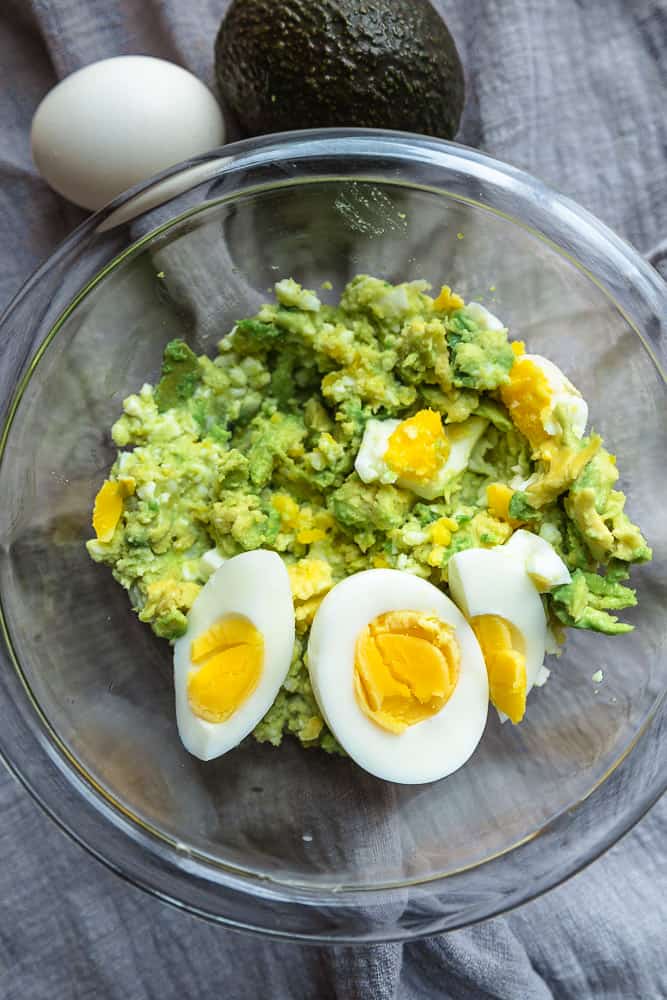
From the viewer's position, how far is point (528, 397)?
1.37 metres

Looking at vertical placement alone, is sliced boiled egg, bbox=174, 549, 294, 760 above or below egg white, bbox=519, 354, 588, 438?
below

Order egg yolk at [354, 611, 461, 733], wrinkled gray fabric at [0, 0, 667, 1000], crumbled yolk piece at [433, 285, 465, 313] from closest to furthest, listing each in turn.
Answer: egg yolk at [354, 611, 461, 733], crumbled yolk piece at [433, 285, 465, 313], wrinkled gray fabric at [0, 0, 667, 1000]

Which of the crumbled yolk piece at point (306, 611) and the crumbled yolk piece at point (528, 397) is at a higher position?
the crumbled yolk piece at point (528, 397)

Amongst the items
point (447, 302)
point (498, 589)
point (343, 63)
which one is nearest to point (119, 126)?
point (343, 63)

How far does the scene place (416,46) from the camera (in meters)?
1.39

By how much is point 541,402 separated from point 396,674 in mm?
461

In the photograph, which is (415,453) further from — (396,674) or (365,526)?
(396,674)

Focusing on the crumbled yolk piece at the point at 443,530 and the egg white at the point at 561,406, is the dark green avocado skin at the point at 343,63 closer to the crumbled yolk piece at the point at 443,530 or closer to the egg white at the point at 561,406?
the egg white at the point at 561,406

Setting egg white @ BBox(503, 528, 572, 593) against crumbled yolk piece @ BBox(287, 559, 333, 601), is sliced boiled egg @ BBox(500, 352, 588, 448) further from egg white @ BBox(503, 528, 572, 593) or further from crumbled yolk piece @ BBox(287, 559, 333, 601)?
crumbled yolk piece @ BBox(287, 559, 333, 601)

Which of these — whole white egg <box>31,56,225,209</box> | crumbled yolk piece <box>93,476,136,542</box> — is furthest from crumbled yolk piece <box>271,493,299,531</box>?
whole white egg <box>31,56,225,209</box>

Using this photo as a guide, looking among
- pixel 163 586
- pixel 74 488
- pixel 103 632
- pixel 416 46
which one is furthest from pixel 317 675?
pixel 416 46

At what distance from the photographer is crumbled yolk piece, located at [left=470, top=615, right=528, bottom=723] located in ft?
4.32

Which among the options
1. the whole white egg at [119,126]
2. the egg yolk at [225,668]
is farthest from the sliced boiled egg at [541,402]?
the whole white egg at [119,126]

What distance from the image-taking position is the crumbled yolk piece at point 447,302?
141 cm
